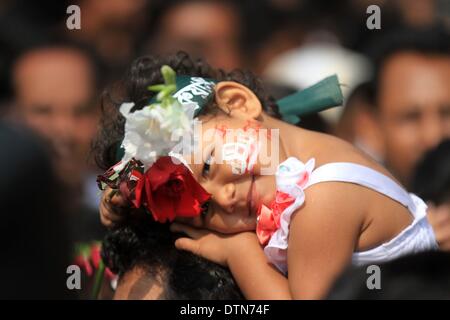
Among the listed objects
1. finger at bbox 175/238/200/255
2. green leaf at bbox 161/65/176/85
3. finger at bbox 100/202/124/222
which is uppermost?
green leaf at bbox 161/65/176/85

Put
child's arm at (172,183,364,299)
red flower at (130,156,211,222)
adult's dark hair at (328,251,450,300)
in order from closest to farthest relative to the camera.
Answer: adult's dark hair at (328,251,450,300) < child's arm at (172,183,364,299) < red flower at (130,156,211,222)

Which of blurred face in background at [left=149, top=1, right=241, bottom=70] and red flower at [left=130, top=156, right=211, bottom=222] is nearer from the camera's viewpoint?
red flower at [left=130, top=156, right=211, bottom=222]

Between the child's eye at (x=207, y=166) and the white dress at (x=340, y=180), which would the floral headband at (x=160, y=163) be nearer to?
the child's eye at (x=207, y=166)

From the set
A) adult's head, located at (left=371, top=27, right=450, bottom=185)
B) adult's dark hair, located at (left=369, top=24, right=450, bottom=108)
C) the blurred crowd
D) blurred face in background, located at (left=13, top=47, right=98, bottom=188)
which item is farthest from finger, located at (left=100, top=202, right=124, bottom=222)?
adult's dark hair, located at (left=369, top=24, right=450, bottom=108)

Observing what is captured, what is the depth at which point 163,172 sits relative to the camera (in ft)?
11.2

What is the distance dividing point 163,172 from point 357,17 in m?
3.89

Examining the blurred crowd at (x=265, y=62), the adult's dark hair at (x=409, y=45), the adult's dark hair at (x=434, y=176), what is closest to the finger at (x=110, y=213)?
the blurred crowd at (x=265, y=62)

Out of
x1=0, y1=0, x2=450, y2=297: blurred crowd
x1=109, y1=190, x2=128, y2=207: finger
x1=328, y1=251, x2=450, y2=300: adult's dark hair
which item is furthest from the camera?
x1=0, y1=0, x2=450, y2=297: blurred crowd

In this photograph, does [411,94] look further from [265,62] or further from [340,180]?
[340,180]

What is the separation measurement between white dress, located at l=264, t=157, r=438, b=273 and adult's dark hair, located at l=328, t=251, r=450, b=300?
95cm

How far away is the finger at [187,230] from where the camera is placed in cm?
357

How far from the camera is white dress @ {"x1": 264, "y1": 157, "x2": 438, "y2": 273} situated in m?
3.42

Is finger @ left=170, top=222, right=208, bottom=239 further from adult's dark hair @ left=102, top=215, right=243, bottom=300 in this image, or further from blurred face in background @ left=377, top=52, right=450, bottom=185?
blurred face in background @ left=377, top=52, right=450, bottom=185

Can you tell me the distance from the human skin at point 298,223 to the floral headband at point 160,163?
82mm
